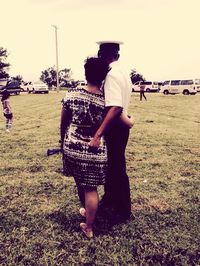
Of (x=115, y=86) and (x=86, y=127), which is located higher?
(x=115, y=86)

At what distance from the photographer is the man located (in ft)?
11.4

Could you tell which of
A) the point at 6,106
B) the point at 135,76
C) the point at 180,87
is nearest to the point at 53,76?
the point at 135,76

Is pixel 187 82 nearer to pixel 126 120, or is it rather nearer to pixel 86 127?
pixel 126 120

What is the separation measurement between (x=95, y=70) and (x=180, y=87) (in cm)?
3960

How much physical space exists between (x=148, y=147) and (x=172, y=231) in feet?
15.0

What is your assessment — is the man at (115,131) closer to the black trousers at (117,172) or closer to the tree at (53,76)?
the black trousers at (117,172)

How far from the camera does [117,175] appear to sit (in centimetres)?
405

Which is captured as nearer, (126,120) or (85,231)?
(126,120)

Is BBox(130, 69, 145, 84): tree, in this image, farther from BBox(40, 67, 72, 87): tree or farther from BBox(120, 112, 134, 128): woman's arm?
BBox(120, 112, 134, 128): woman's arm

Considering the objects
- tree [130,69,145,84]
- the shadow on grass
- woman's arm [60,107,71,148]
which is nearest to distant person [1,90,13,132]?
the shadow on grass

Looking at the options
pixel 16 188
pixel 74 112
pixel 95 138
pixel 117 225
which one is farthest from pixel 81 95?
pixel 16 188

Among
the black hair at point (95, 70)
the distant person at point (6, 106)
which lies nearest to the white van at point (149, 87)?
the distant person at point (6, 106)

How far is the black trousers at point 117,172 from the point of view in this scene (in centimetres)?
385

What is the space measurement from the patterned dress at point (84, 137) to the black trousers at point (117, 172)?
29 centimetres
